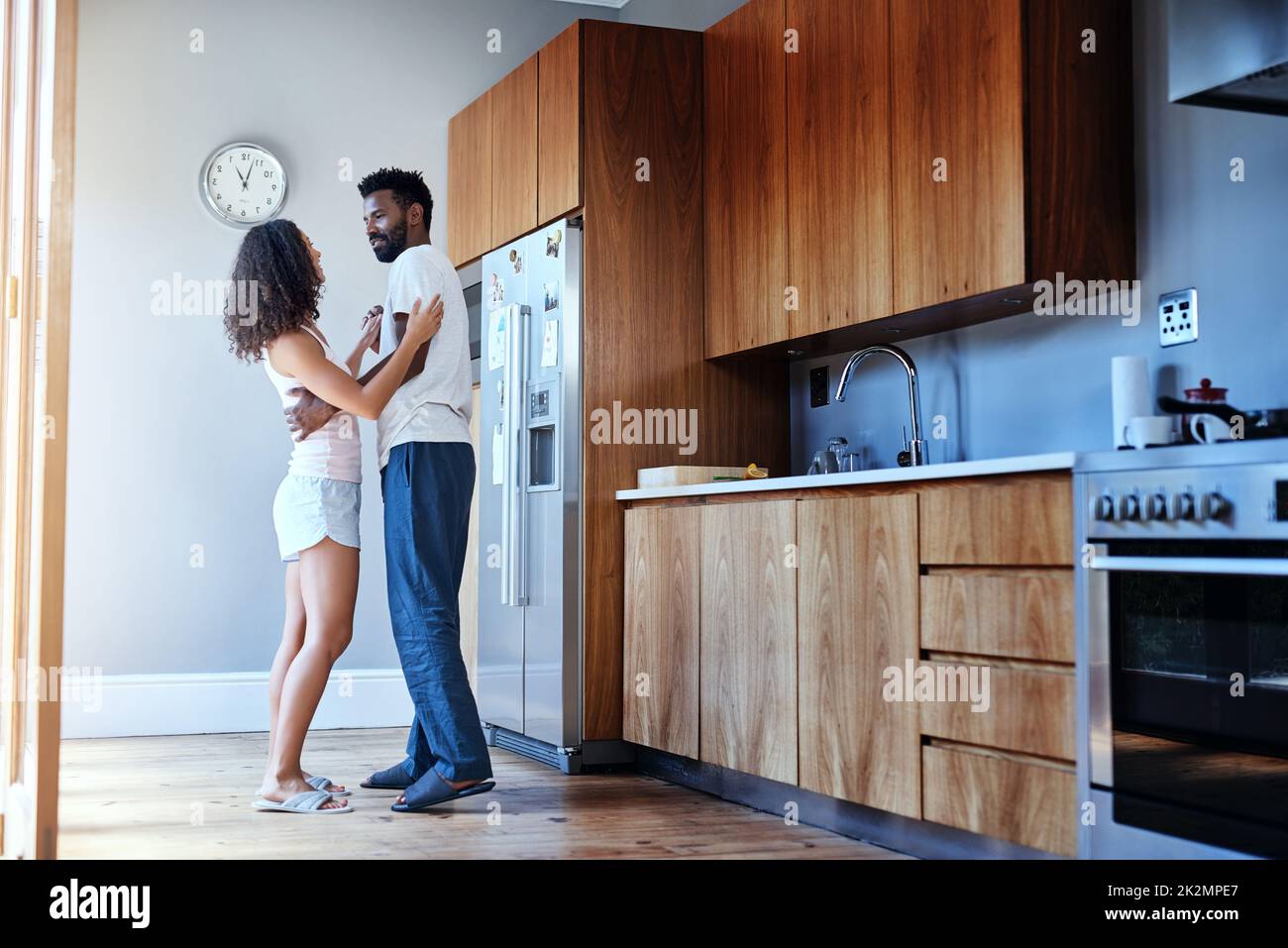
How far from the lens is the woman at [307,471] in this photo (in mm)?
3260

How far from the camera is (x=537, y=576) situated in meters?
4.16

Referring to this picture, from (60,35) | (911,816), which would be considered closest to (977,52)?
(911,816)

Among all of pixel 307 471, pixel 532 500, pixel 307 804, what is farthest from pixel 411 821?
pixel 532 500

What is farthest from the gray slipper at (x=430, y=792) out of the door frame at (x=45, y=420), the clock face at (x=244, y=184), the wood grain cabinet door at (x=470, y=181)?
the clock face at (x=244, y=184)

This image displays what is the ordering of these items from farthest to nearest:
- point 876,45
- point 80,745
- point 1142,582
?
point 80,745 < point 876,45 < point 1142,582

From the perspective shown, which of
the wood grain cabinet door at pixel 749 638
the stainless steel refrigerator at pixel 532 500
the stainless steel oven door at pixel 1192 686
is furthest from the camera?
the stainless steel refrigerator at pixel 532 500

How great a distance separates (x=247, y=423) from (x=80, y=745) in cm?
131

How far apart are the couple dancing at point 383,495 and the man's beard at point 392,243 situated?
0.17 meters

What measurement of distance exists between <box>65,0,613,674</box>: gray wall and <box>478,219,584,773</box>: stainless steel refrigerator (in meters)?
0.86

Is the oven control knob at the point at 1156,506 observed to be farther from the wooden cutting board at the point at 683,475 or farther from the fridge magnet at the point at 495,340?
the fridge magnet at the point at 495,340

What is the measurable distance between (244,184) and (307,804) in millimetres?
2749

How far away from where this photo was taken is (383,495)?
10.9 feet

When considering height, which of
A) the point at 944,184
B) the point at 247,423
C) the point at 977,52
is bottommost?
the point at 247,423
